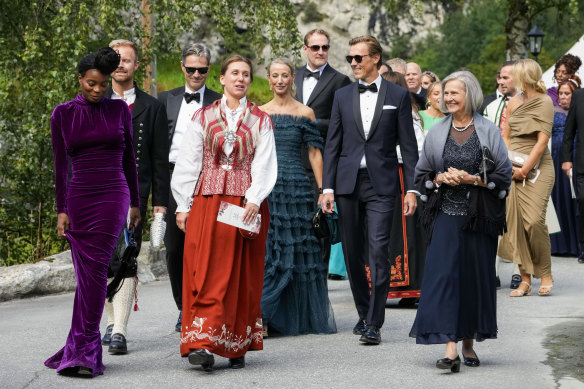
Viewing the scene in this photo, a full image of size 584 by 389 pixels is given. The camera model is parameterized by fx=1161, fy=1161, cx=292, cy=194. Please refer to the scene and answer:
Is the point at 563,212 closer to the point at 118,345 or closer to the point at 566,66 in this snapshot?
the point at 566,66

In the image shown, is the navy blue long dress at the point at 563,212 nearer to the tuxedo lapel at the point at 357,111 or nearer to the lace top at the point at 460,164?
the tuxedo lapel at the point at 357,111

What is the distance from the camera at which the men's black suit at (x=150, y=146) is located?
8.50 metres

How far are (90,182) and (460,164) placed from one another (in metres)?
2.36

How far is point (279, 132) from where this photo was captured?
8.94 m

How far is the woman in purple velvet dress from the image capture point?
7238 millimetres

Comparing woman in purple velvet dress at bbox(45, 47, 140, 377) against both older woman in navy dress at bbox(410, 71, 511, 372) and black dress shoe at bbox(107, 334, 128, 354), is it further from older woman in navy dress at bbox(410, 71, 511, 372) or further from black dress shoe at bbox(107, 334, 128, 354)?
older woman in navy dress at bbox(410, 71, 511, 372)

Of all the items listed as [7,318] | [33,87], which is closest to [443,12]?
[33,87]

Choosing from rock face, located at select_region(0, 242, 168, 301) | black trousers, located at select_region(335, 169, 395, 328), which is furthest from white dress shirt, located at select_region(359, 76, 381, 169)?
Result: rock face, located at select_region(0, 242, 168, 301)

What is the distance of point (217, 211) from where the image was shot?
7.45 meters

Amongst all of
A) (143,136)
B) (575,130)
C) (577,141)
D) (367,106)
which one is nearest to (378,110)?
(367,106)

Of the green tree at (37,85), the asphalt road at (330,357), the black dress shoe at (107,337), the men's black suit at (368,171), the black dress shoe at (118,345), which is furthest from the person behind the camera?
the green tree at (37,85)

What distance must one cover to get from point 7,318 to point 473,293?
174 inches

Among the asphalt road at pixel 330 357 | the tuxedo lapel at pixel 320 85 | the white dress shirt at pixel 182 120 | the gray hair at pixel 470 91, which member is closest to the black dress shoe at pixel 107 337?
the asphalt road at pixel 330 357

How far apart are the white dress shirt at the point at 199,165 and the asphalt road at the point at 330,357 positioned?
1.12 meters
